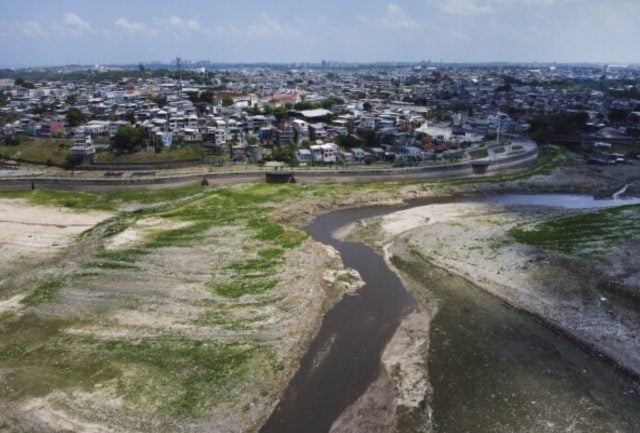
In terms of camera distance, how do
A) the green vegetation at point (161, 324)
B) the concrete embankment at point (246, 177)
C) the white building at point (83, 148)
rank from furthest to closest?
1. the white building at point (83, 148)
2. the concrete embankment at point (246, 177)
3. the green vegetation at point (161, 324)

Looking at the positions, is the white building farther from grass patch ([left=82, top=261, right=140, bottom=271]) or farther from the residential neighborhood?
grass patch ([left=82, top=261, right=140, bottom=271])

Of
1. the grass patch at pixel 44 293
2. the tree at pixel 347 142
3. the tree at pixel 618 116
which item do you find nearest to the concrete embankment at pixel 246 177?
the tree at pixel 347 142

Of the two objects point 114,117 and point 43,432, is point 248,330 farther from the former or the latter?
point 114,117

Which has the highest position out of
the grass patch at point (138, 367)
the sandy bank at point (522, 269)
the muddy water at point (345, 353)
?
the sandy bank at point (522, 269)

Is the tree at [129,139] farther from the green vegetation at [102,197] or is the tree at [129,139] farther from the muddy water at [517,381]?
the muddy water at [517,381]

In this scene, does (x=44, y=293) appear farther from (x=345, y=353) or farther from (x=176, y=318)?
(x=345, y=353)

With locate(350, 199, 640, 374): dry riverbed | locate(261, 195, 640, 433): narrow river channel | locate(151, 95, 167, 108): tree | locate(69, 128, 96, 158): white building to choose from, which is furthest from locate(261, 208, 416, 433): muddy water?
locate(151, 95, 167, 108): tree

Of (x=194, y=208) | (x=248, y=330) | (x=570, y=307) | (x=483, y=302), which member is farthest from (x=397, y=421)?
(x=194, y=208)
